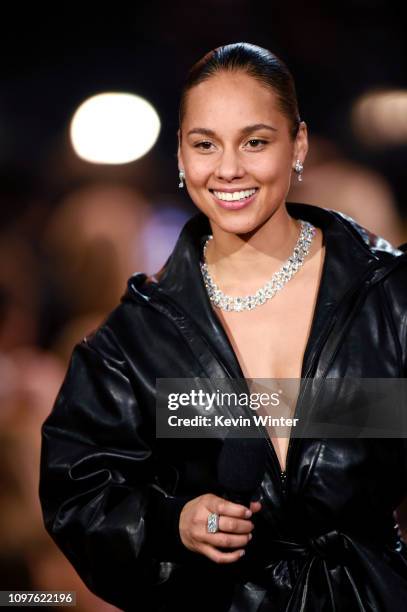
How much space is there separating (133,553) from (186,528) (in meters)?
0.11

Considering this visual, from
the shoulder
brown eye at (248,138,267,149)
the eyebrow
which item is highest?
the eyebrow

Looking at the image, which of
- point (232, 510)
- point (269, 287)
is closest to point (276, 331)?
point (269, 287)

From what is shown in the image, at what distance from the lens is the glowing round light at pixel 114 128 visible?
1.76m

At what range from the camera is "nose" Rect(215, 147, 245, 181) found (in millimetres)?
1260

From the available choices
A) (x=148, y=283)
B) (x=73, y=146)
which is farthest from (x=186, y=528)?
(x=73, y=146)

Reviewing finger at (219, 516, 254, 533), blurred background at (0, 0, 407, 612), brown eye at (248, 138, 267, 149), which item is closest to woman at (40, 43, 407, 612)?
brown eye at (248, 138, 267, 149)

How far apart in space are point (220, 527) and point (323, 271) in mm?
462

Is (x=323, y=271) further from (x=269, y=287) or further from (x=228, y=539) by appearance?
(x=228, y=539)

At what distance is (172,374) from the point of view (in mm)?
1296

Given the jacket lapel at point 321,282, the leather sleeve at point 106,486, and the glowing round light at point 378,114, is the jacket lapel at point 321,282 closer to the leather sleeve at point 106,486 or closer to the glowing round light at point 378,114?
the leather sleeve at point 106,486

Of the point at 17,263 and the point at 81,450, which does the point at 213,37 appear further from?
the point at 81,450

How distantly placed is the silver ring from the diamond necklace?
0.40 m

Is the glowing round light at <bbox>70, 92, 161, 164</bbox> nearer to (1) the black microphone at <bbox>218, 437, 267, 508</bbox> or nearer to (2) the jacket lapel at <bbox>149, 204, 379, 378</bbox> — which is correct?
(2) the jacket lapel at <bbox>149, 204, 379, 378</bbox>

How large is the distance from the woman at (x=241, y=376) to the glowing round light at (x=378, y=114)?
419 millimetres
